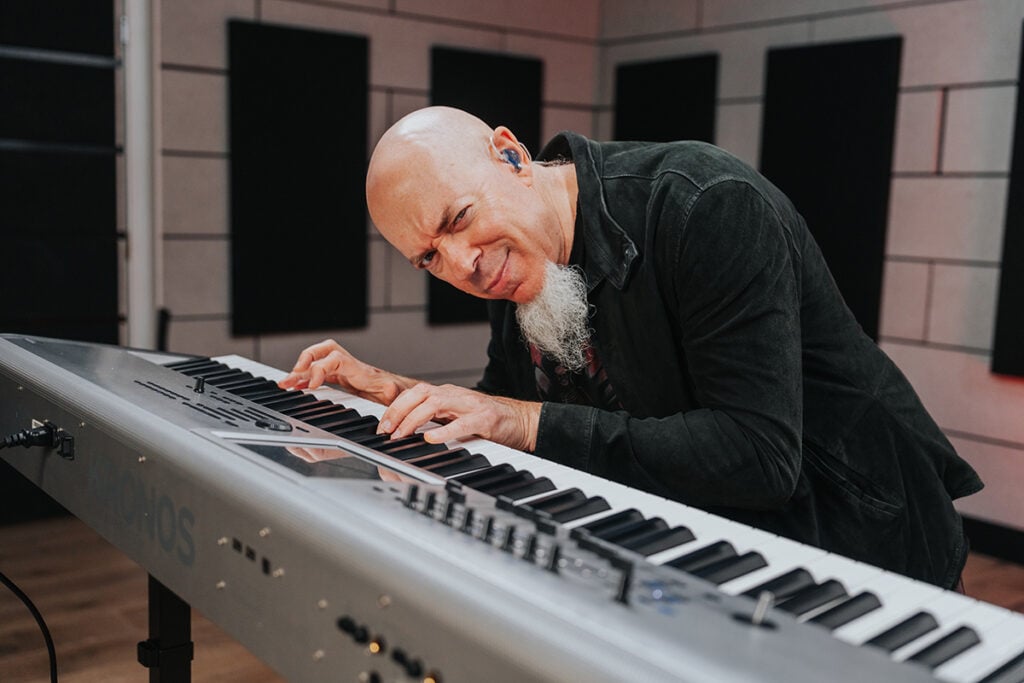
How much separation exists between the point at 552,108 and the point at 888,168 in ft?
5.64

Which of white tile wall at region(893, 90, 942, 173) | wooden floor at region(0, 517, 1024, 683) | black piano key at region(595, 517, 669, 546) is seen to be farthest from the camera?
white tile wall at region(893, 90, 942, 173)

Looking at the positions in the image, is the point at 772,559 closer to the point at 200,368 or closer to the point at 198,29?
the point at 200,368

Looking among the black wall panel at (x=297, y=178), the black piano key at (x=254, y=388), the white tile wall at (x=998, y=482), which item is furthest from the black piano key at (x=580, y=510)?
the black wall panel at (x=297, y=178)

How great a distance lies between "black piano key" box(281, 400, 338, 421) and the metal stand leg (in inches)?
13.9

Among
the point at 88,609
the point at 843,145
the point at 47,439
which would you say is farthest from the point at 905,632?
the point at 843,145

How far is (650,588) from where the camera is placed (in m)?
0.72

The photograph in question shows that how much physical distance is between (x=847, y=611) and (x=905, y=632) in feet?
0.15

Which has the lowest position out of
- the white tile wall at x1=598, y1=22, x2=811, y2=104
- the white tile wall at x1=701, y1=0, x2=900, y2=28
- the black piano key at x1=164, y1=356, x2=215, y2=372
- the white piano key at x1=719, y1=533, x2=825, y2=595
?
the white piano key at x1=719, y1=533, x2=825, y2=595

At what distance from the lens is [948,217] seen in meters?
3.60

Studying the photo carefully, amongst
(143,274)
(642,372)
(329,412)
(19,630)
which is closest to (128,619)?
(19,630)

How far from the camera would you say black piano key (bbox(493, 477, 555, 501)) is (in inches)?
39.9

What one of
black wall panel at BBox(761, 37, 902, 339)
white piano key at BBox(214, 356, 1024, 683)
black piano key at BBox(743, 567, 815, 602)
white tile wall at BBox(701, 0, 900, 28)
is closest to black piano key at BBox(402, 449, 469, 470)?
white piano key at BBox(214, 356, 1024, 683)

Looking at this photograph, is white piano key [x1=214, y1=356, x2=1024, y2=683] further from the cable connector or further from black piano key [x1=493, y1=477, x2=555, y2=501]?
the cable connector

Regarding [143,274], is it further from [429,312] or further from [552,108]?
[552,108]
